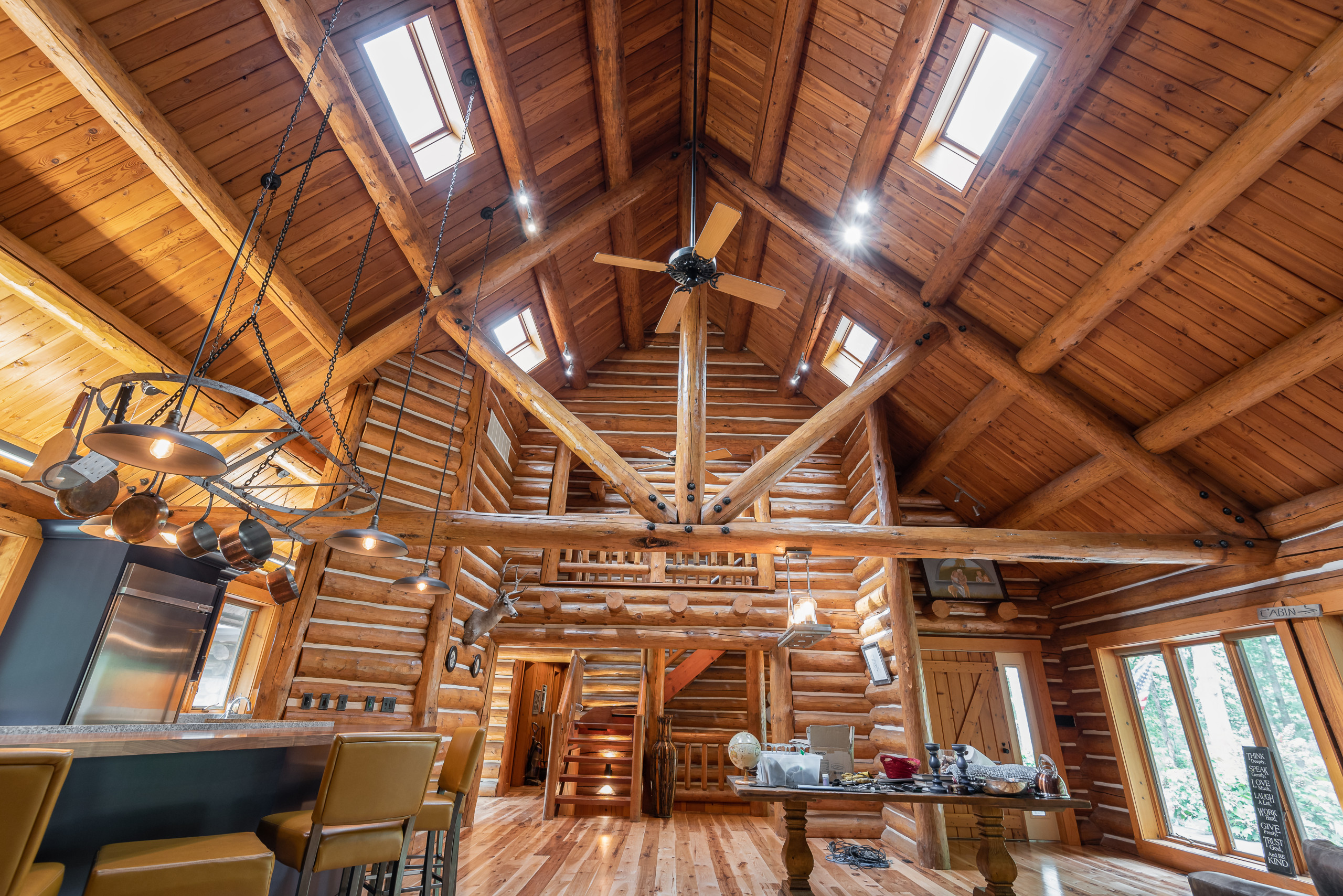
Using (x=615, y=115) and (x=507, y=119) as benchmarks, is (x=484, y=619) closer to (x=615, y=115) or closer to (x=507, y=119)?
(x=507, y=119)

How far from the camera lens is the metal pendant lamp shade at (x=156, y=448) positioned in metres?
2.56

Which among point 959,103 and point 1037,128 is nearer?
point 1037,128

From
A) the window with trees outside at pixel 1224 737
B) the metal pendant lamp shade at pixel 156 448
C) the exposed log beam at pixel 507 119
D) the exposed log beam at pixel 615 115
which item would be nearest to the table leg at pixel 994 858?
the window with trees outside at pixel 1224 737

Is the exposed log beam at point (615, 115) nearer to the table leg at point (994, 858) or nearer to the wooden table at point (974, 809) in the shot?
the wooden table at point (974, 809)

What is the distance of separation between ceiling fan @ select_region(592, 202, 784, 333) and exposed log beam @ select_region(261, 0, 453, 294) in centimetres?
198

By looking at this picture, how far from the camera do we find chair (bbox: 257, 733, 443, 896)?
2773 mm

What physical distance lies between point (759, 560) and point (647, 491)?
145 inches

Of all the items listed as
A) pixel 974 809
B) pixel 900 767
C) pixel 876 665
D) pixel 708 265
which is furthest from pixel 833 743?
pixel 708 265

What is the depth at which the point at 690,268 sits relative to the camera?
5008mm

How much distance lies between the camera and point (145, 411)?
6.07 m

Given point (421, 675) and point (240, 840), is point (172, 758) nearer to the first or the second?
point (240, 840)

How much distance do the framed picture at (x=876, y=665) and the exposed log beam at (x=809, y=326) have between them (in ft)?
14.0

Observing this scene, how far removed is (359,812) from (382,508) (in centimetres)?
383

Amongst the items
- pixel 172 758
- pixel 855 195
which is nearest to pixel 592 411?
pixel 855 195
